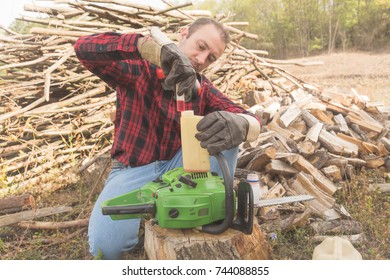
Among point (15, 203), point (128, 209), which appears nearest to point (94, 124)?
point (15, 203)

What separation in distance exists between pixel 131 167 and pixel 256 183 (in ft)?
2.83

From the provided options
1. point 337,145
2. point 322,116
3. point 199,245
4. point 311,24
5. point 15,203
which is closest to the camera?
point 199,245

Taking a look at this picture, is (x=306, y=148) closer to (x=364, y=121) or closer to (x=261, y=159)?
(x=261, y=159)

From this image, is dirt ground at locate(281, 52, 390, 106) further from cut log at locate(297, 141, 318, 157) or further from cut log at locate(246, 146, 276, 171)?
cut log at locate(246, 146, 276, 171)

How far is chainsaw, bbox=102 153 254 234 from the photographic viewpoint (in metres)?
1.54

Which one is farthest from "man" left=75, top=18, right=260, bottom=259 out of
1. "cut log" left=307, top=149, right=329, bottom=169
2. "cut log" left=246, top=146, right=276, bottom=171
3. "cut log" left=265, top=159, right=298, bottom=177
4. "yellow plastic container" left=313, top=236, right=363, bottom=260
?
"cut log" left=307, top=149, right=329, bottom=169

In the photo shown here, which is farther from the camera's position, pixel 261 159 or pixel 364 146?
pixel 364 146

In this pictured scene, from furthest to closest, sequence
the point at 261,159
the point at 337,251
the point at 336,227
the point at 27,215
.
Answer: the point at 261,159, the point at 27,215, the point at 336,227, the point at 337,251

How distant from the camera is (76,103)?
12.7ft

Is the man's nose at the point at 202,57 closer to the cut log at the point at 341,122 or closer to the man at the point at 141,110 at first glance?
the man at the point at 141,110

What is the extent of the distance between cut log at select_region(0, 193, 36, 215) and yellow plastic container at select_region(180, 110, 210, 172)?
178 cm

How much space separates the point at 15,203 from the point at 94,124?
4.21ft

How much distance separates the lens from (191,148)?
1.58 meters

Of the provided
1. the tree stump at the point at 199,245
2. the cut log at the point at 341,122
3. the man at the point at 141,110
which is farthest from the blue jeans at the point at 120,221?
the cut log at the point at 341,122
